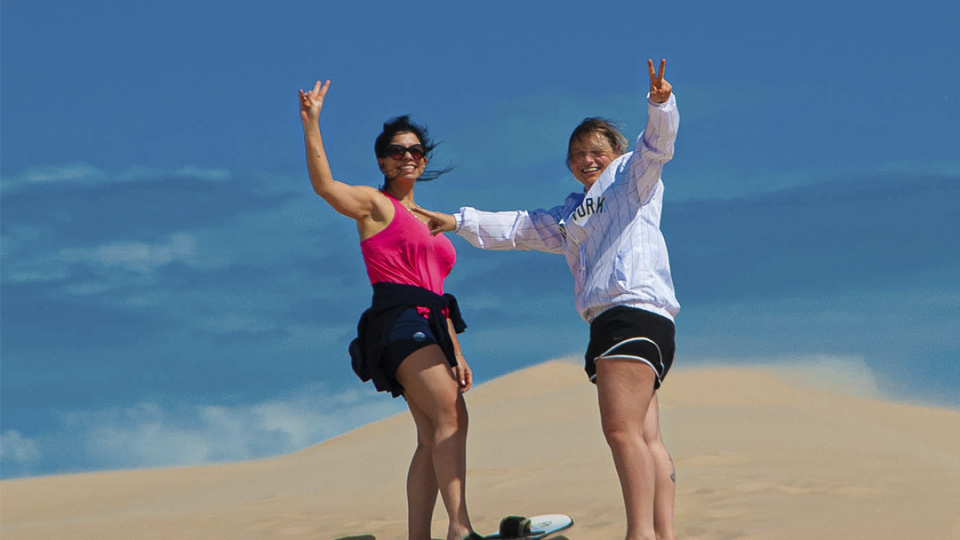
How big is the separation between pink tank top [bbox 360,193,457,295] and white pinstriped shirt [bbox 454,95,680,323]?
0.74 meters

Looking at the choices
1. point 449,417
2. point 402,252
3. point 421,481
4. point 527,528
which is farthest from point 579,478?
point 402,252

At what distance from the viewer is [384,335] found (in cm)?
507

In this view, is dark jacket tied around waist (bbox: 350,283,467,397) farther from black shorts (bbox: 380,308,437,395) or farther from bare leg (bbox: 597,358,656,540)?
bare leg (bbox: 597,358,656,540)

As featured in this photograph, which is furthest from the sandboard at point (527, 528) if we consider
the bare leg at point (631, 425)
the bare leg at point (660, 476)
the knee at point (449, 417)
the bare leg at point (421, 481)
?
the bare leg at point (631, 425)

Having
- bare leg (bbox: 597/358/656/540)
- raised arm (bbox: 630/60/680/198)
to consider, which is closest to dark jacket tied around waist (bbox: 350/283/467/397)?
bare leg (bbox: 597/358/656/540)

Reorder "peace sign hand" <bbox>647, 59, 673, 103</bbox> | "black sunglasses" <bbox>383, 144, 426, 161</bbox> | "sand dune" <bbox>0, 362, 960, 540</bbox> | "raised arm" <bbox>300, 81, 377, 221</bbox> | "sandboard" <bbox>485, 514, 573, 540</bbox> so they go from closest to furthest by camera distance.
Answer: "peace sign hand" <bbox>647, 59, 673, 103</bbox>
"raised arm" <bbox>300, 81, 377, 221</bbox>
"black sunglasses" <bbox>383, 144, 426, 161</bbox>
"sandboard" <bbox>485, 514, 573, 540</bbox>
"sand dune" <bbox>0, 362, 960, 540</bbox>

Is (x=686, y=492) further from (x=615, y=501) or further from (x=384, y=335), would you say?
(x=384, y=335)

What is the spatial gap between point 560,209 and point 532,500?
4842mm

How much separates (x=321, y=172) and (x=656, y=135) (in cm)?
157

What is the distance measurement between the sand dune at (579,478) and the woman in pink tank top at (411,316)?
84.3 inches

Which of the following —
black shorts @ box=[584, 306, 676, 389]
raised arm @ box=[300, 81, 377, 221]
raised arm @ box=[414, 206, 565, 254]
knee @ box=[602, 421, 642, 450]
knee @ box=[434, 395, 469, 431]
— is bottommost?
knee @ box=[602, 421, 642, 450]

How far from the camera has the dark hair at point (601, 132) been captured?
4871 millimetres

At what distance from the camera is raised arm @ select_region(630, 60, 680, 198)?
14.1 ft

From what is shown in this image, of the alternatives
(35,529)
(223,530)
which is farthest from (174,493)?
(223,530)
